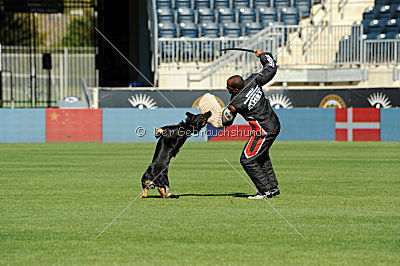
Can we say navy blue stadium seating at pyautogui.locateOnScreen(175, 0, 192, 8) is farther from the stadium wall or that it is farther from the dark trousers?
the dark trousers

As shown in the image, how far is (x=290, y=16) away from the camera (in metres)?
36.0

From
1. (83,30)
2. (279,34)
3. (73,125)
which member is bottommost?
(73,125)

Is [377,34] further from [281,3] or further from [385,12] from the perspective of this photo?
[281,3]

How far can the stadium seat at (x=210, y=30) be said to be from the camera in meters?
35.6

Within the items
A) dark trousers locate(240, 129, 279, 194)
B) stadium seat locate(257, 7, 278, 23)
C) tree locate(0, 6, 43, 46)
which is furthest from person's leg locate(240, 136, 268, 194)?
tree locate(0, 6, 43, 46)

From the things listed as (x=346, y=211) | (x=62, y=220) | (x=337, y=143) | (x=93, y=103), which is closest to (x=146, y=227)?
(x=62, y=220)

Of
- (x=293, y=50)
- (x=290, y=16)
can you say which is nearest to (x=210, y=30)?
(x=290, y=16)

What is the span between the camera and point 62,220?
10016 mm

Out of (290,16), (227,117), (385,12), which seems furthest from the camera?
(290,16)

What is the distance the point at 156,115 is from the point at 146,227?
18475 millimetres

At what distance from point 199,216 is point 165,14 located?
26581 millimetres

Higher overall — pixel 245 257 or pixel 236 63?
pixel 236 63

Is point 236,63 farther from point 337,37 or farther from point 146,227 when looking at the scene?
point 146,227

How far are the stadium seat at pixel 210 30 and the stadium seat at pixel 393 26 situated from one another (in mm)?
6781
